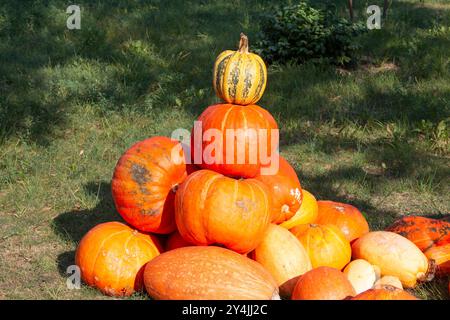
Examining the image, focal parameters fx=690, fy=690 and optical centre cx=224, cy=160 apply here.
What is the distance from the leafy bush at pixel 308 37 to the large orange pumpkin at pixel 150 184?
413cm

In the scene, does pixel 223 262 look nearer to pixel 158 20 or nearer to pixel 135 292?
pixel 135 292

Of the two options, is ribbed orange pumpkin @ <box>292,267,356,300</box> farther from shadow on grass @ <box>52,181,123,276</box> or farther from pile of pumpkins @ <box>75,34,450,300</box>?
shadow on grass @ <box>52,181,123,276</box>

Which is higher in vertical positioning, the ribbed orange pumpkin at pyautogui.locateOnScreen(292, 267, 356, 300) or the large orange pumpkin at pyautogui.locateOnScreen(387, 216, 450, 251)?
the ribbed orange pumpkin at pyautogui.locateOnScreen(292, 267, 356, 300)

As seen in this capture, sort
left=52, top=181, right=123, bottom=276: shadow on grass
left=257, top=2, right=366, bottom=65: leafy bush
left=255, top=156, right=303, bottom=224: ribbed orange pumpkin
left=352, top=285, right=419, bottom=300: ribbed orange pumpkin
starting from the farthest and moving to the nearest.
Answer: left=257, top=2, right=366, bottom=65: leafy bush, left=52, top=181, right=123, bottom=276: shadow on grass, left=255, top=156, right=303, bottom=224: ribbed orange pumpkin, left=352, top=285, right=419, bottom=300: ribbed orange pumpkin

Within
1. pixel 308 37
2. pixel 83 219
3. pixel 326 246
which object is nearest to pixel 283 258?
pixel 326 246

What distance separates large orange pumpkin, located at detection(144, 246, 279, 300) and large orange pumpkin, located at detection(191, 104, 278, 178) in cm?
54

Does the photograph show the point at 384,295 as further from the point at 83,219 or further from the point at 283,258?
the point at 83,219

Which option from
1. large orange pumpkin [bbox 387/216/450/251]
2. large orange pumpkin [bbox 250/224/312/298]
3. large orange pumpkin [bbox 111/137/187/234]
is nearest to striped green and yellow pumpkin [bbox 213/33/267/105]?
large orange pumpkin [bbox 111/137/187/234]

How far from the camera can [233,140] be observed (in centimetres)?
408

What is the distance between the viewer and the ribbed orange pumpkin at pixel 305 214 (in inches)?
182

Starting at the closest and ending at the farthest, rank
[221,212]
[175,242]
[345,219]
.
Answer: [221,212] < [175,242] < [345,219]

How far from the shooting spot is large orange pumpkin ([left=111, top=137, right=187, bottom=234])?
423 centimetres

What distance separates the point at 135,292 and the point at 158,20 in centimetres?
627

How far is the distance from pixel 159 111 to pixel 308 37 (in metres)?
2.08
